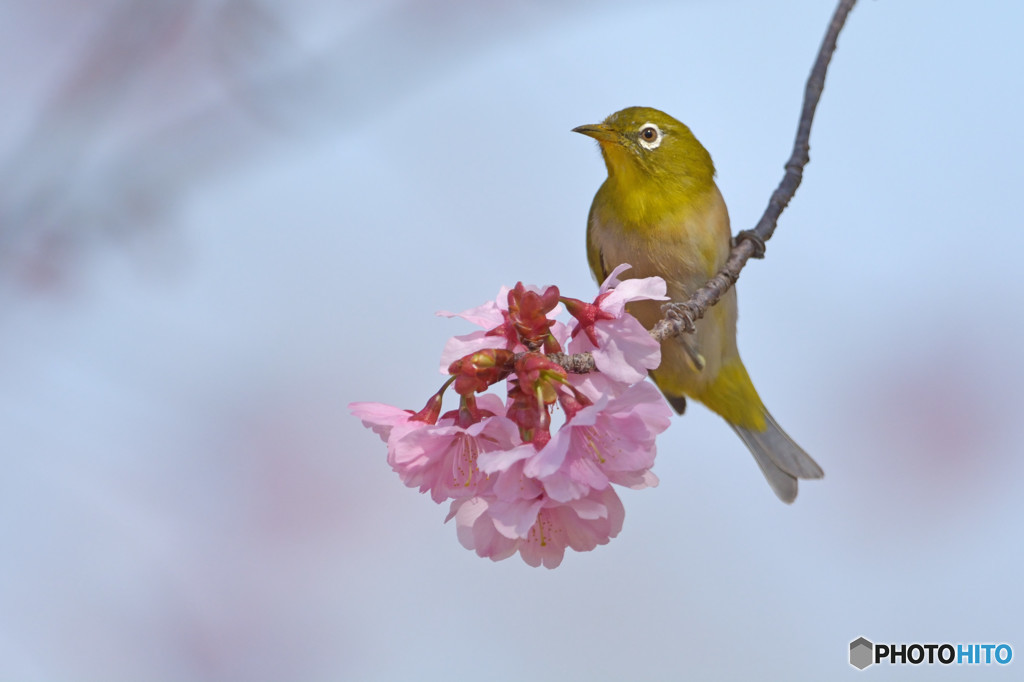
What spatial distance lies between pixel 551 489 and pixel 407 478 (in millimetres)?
380

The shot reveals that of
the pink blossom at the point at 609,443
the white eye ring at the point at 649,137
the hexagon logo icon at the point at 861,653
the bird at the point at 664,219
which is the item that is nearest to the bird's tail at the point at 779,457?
the bird at the point at 664,219

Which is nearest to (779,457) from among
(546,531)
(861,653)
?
(861,653)

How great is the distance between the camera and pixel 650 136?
373 centimetres

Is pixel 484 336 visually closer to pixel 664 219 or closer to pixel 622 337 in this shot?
pixel 622 337

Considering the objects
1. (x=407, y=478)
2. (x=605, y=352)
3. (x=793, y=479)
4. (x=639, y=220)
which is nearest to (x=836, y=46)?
(x=639, y=220)

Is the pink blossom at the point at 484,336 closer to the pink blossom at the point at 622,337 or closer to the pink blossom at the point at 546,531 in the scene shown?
the pink blossom at the point at 622,337

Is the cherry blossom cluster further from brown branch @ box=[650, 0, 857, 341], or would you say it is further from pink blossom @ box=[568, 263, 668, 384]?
brown branch @ box=[650, 0, 857, 341]

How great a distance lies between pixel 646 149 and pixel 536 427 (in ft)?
7.36

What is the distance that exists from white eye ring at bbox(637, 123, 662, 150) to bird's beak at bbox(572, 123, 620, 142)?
0.12 meters

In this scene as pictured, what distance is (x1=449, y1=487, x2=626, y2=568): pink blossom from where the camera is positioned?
6.54ft

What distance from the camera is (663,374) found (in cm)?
429

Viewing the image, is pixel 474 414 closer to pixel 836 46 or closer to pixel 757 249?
pixel 757 249

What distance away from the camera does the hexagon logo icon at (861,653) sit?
14.9ft

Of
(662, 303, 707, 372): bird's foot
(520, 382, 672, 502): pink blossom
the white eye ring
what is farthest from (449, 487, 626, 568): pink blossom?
the white eye ring
